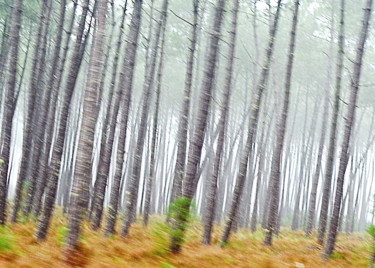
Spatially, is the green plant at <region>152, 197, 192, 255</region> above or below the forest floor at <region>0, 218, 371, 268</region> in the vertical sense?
above

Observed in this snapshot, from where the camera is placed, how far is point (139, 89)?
30.4 m

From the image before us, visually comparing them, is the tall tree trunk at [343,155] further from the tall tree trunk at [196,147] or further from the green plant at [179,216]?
the green plant at [179,216]

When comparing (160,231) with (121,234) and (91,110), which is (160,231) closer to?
(91,110)

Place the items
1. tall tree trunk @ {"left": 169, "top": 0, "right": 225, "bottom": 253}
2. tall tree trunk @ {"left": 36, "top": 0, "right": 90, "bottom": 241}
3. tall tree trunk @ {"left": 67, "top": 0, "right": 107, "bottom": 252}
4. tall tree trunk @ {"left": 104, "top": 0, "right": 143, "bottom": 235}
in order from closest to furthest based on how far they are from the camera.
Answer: tall tree trunk @ {"left": 67, "top": 0, "right": 107, "bottom": 252} → tall tree trunk @ {"left": 169, "top": 0, "right": 225, "bottom": 253} → tall tree trunk @ {"left": 36, "top": 0, "right": 90, "bottom": 241} → tall tree trunk @ {"left": 104, "top": 0, "right": 143, "bottom": 235}

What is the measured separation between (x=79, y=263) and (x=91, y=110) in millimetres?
2183

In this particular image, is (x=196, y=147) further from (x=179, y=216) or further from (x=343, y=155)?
(x=343, y=155)

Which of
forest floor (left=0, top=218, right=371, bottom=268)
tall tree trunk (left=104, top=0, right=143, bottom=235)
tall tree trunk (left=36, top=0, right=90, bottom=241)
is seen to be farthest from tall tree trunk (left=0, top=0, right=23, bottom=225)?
tall tree trunk (left=104, top=0, right=143, bottom=235)

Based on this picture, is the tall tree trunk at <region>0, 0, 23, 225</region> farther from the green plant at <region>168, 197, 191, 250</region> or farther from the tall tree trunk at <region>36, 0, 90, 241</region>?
the green plant at <region>168, 197, 191, 250</region>

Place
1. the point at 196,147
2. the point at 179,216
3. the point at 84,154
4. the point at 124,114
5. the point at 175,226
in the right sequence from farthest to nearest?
the point at 124,114 < the point at 196,147 < the point at 175,226 < the point at 179,216 < the point at 84,154

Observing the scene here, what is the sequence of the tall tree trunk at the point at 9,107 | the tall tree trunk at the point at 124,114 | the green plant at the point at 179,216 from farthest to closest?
1. the tall tree trunk at the point at 124,114
2. the tall tree trunk at the point at 9,107
3. the green plant at the point at 179,216

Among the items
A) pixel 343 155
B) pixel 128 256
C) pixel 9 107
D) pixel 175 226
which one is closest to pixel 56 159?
pixel 9 107

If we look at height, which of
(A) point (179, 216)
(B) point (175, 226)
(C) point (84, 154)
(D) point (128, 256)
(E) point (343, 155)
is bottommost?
(D) point (128, 256)

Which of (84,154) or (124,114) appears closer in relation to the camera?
(84,154)

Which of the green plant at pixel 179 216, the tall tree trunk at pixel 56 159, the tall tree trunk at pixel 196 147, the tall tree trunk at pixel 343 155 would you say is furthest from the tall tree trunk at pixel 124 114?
the tall tree trunk at pixel 343 155
